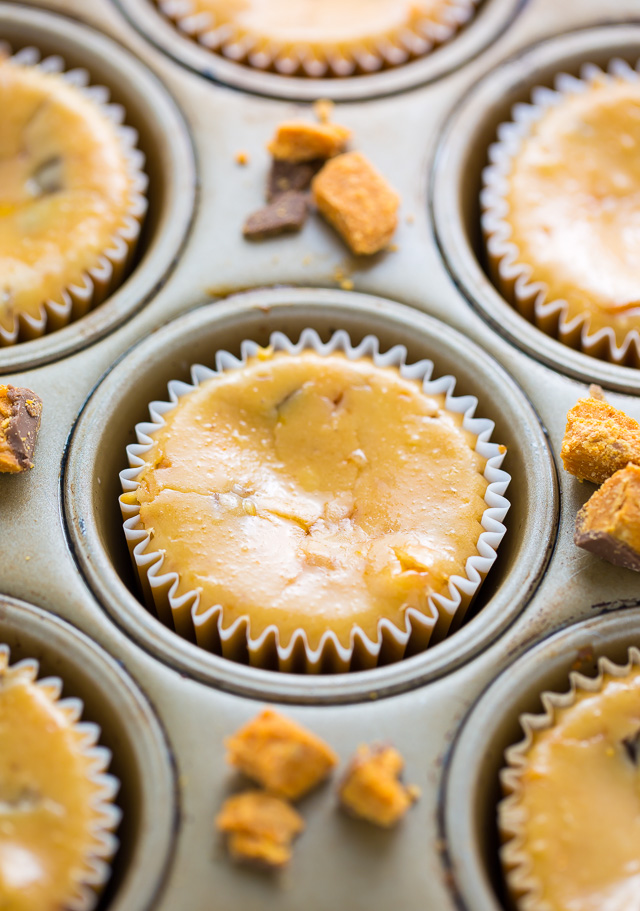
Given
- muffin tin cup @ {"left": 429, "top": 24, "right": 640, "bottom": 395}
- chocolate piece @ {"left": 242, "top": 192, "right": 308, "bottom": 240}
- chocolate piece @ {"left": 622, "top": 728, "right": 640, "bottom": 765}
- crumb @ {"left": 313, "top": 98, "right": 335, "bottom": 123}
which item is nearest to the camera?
chocolate piece @ {"left": 622, "top": 728, "right": 640, "bottom": 765}

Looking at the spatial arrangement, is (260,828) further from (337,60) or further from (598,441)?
(337,60)

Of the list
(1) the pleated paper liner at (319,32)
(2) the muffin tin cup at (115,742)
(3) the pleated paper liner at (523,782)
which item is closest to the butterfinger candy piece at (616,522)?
(3) the pleated paper liner at (523,782)

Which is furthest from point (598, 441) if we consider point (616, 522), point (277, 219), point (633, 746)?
point (277, 219)

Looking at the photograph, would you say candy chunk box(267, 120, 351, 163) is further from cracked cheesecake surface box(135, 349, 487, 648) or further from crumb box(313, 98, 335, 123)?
cracked cheesecake surface box(135, 349, 487, 648)

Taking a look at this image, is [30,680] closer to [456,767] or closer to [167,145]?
[456,767]

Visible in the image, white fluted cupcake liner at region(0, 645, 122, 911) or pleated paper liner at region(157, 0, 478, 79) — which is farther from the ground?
pleated paper liner at region(157, 0, 478, 79)

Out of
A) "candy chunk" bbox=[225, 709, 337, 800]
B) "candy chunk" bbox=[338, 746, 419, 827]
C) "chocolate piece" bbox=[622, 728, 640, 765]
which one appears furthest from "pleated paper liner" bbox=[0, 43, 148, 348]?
"chocolate piece" bbox=[622, 728, 640, 765]

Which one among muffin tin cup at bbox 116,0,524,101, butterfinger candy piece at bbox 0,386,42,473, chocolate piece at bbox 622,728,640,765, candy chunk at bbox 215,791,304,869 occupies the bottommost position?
candy chunk at bbox 215,791,304,869

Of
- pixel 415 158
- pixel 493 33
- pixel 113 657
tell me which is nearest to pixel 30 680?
pixel 113 657
